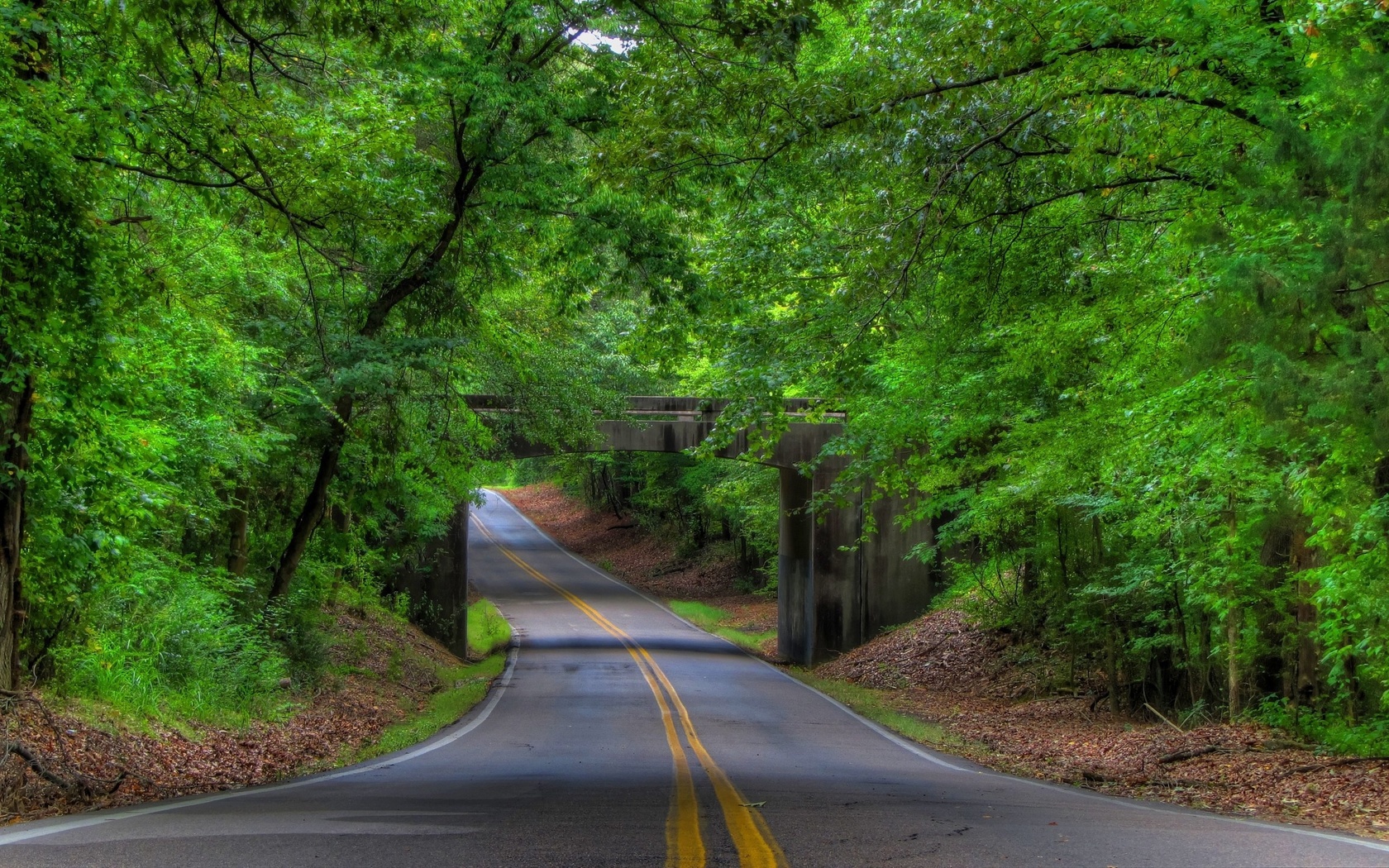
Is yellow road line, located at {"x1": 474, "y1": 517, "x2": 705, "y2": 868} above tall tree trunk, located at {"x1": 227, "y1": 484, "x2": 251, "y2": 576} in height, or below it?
below

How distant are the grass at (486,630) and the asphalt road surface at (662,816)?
43.6ft

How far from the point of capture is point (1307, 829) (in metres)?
7.13

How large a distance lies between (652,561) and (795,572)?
23535 millimetres

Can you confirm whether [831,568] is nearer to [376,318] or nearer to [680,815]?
[376,318]

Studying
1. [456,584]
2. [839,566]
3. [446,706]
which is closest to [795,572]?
[839,566]

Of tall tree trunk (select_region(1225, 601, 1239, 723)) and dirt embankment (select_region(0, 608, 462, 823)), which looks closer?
dirt embankment (select_region(0, 608, 462, 823))

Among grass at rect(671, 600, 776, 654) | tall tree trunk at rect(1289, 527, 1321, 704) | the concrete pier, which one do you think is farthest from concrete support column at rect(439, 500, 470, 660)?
tall tree trunk at rect(1289, 527, 1321, 704)

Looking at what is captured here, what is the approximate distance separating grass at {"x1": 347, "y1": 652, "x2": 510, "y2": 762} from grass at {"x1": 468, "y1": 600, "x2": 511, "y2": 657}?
6.14 ft

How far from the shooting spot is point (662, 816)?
278 inches

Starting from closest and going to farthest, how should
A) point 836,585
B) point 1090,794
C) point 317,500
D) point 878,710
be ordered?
point 1090,794 < point 317,500 < point 878,710 < point 836,585

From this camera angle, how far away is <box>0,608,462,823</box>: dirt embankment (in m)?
7.41

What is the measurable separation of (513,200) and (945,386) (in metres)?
6.39

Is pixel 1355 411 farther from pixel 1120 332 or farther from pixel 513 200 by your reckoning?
pixel 513 200

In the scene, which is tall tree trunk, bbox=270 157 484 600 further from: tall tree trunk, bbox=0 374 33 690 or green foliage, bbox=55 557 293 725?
tall tree trunk, bbox=0 374 33 690
